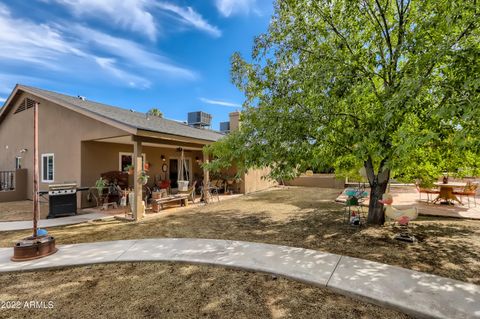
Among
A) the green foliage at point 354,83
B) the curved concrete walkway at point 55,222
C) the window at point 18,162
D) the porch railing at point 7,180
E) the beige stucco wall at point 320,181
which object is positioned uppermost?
the green foliage at point 354,83

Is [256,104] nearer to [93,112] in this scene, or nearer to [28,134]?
[93,112]

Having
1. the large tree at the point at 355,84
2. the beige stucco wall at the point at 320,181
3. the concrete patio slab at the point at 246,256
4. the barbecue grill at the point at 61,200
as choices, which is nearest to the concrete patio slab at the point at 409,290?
the concrete patio slab at the point at 246,256

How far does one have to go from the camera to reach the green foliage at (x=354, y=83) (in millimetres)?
4441

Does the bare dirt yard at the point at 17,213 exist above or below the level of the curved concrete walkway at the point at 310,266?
above

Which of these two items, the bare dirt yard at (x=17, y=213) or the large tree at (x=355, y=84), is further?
the bare dirt yard at (x=17, y=213)

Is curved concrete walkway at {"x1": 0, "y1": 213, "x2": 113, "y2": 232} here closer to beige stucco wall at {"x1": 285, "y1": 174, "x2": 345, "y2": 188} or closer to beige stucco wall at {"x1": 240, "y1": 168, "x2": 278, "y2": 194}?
beige stucco wall at {"x1": 240, "y1": 168, "x2": 278, "y2": 194}

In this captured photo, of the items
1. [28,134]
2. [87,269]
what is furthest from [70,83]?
[87,269]

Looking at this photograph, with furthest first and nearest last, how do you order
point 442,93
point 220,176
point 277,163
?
point 220,176
point 277,163
point 442,93

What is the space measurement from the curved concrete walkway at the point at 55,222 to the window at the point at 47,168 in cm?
426

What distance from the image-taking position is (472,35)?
4871 millimetres

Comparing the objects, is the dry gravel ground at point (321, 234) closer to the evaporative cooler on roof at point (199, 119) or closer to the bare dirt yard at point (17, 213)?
the bare dirt yard at point (17, 213)

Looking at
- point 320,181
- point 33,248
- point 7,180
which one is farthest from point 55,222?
point 320,181

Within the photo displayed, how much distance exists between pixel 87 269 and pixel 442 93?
24.0 feet

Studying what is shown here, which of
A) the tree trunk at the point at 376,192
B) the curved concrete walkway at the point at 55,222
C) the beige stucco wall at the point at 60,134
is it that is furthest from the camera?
the beige stucco wall at the point at 60,134
